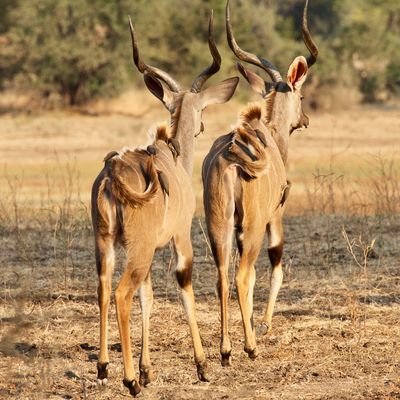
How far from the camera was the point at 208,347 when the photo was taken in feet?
23.1

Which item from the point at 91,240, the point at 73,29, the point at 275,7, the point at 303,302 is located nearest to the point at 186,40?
the point at 73,29

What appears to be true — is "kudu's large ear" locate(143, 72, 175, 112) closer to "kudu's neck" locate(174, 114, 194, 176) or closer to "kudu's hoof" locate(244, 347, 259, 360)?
"kudu's neck" locate(174, 114, 194, 176)

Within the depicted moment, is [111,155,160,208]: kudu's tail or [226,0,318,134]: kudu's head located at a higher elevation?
[226,0,318,134]: kudu's head

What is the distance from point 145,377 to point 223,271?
0.79 metres

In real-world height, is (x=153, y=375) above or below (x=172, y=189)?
below

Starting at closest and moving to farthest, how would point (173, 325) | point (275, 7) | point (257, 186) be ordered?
point (257, 186) < point (173, 325) < point (275, 7)

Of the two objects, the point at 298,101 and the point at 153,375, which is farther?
the point at 298,101

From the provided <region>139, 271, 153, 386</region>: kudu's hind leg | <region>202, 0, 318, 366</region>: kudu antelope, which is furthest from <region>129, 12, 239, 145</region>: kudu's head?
<region>139, 271, 153, 386</region>: kudu's hind leg

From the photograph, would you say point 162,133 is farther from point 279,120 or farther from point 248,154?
point 279,120

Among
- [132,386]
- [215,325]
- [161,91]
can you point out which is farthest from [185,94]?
[132,386]

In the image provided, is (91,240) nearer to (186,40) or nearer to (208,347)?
(208,347)

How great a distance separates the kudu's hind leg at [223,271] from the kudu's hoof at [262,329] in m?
0.69

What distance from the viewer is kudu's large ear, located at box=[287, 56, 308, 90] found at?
8203 mm

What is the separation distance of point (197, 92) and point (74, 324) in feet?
5.66
